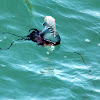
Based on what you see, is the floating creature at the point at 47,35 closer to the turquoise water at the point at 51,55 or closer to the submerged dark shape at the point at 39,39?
the submerged dark shape at the point at 39,39

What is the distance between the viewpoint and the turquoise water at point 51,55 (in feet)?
22.6

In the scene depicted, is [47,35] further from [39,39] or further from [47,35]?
[39,39]

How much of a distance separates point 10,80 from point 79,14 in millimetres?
4781

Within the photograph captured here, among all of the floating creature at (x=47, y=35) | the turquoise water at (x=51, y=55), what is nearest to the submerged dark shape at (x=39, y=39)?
the floating creature at (x=47, y=35)

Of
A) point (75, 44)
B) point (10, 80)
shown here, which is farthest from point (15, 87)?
point (75, 44)

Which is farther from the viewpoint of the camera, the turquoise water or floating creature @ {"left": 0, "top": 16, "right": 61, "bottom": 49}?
floating creature @ {"left": 0, "top": 16, "right": 61, "bottom": 49}

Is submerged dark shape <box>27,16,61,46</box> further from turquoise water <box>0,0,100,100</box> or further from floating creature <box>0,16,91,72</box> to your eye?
turquoise water <box>0,0,100,100</box>

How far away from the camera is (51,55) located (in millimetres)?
8180

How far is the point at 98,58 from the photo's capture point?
→ 8.46 metres

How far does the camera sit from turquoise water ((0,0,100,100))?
689 centimetres

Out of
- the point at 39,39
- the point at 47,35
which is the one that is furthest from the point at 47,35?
the point at 39,39

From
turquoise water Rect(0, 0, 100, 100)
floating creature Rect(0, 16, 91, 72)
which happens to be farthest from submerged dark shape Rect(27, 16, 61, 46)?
turquoise water Rect(0, 0, 100, 100)

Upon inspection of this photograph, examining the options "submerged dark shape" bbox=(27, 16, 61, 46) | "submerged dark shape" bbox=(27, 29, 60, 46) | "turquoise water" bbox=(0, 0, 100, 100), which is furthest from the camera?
"submerged dark shape" bbox=(27, 29, 60, 46)

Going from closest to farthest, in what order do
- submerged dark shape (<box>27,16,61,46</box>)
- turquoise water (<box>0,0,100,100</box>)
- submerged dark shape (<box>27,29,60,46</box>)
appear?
turquoise water (<box>0,0,100,100</box>), submerged dark shape (<box>27,16,61,46</box>), submerged dark shape (<box>27,29,60,46</box>)
